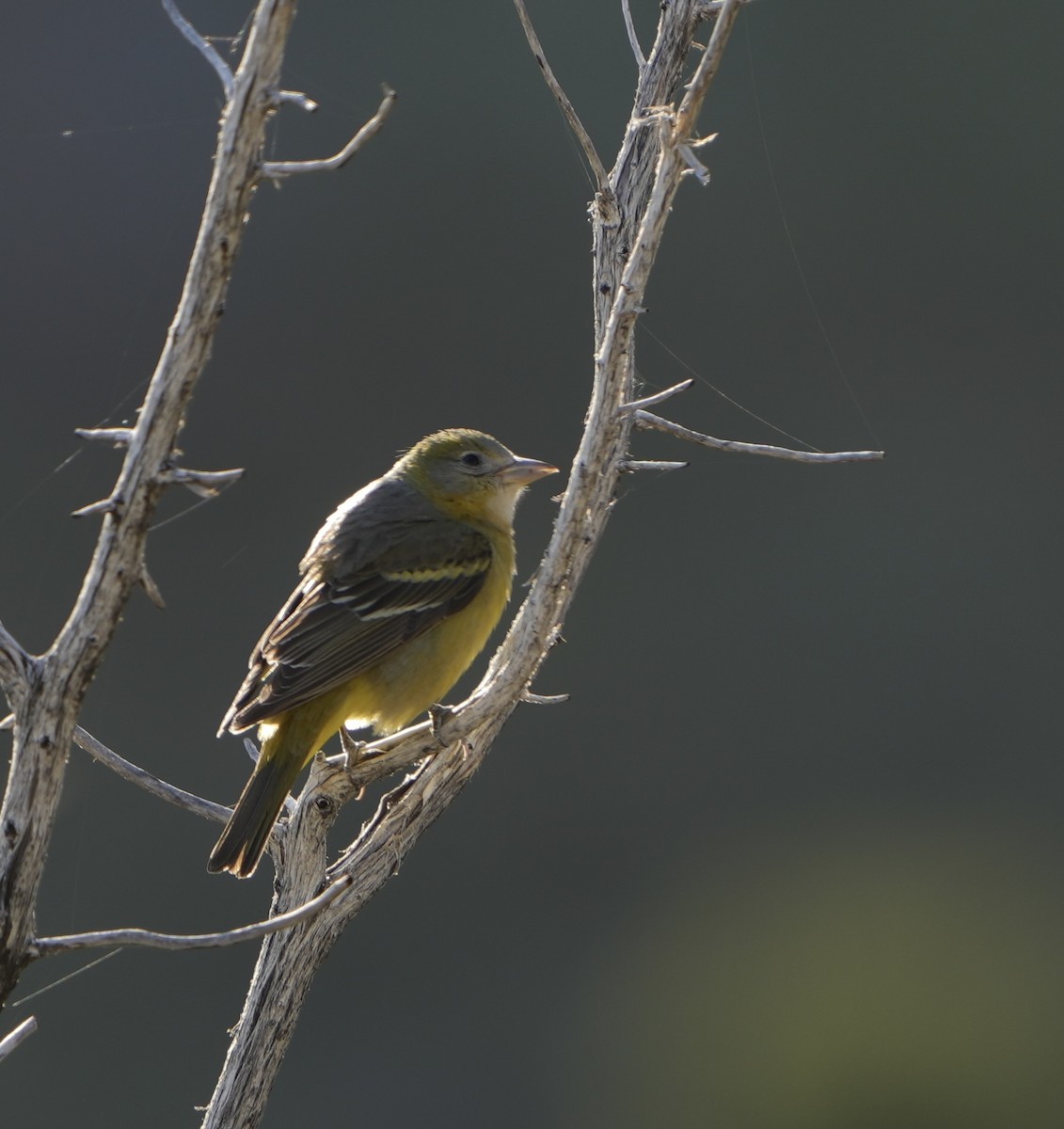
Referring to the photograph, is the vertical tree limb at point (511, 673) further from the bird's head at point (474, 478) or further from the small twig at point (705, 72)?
the bird's head at point (474, 478)

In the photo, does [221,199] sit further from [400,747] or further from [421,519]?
[421,519]

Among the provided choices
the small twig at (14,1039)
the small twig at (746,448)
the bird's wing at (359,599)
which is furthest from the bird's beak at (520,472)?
the small twig at (14,1039)

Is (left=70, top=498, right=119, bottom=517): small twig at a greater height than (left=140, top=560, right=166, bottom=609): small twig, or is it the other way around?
(left=70, top=498, right=119, bottom=517): small twig

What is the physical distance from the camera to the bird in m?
3.61

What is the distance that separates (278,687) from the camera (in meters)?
3.58

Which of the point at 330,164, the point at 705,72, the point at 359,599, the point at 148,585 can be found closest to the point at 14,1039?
the point at 148,585

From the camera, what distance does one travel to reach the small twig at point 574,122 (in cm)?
255

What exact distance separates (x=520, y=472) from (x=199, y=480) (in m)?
2.95

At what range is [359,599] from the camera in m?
4.15

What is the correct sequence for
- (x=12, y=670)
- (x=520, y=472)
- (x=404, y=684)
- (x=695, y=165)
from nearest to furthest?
(x=12, y=670) → (x=695, y=165) → (x=404, y=684) → (x=520, y=472)

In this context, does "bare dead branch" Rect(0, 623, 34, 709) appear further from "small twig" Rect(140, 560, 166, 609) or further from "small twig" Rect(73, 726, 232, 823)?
"small twig" Rect(73, 726, 232, 823)

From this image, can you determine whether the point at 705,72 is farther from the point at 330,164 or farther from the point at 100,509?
the point at 100,509

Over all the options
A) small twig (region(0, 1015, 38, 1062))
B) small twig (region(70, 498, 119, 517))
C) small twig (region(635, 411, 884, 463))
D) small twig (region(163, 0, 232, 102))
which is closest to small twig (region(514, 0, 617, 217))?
small twig (region(635, 411, 884, 463))

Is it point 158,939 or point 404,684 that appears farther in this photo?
point 404,684
